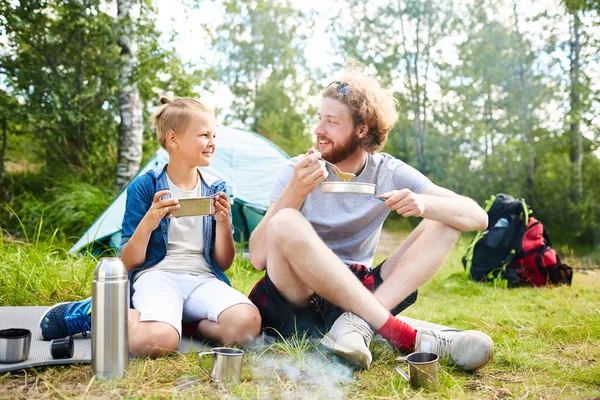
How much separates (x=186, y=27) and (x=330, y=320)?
5609 millimetres

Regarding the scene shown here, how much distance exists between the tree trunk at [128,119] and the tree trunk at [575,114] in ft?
23.8

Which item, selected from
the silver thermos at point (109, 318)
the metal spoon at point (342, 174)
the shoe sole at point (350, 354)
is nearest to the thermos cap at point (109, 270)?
the silver thermos at point (109, 318)

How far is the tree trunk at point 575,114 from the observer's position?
9531mm

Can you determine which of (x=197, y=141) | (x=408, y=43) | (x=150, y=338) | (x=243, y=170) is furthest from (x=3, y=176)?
(x=408, y=43)

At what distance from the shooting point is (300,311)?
2.32 metres

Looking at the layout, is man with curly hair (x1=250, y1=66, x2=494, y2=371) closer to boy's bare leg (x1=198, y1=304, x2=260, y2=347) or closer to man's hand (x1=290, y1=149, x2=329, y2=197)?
man's hand (x1=290, y1=149, x2=329, y2=197)

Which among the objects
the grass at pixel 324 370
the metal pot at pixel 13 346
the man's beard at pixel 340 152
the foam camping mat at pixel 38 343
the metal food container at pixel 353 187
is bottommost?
the grass at pixel 324 370

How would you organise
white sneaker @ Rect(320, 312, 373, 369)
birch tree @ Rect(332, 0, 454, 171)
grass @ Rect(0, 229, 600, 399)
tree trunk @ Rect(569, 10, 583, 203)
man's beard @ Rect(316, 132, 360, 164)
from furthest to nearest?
birch tree @ Rect(332, 0, 454, 171) → tree trunk @ Rect(569, 10, 583, 203) → man's beard @ Rect(316, 132, 360, 164) → white sneaker @ Rect(320, 312, 373, 369) → grass @ Rect(0, 229, 600, 399)

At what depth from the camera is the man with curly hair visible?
2.05 meters

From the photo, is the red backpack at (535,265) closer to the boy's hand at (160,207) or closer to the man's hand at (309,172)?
the man's hand at (309,172)

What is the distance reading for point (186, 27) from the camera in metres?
6.99

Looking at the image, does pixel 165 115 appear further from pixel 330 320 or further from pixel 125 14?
pixel 125 14

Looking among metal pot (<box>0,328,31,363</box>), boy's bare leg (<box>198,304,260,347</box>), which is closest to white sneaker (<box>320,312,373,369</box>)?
boy's bare leg (<box>198,304,260,347</box>)

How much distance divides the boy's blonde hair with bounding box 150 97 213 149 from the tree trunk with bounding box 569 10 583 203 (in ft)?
28.4
